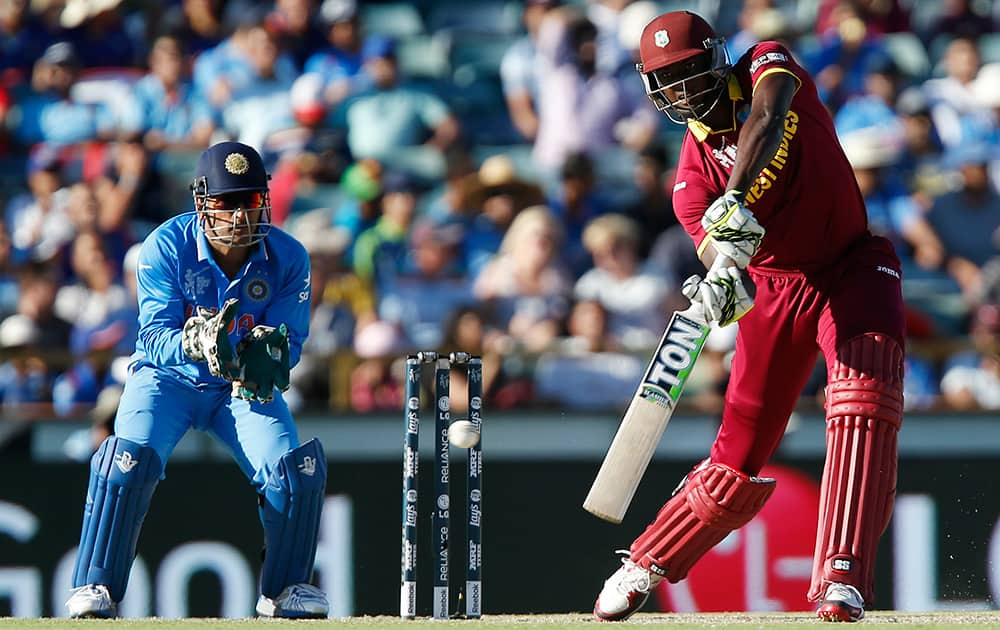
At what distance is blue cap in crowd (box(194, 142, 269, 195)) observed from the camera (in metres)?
5.69

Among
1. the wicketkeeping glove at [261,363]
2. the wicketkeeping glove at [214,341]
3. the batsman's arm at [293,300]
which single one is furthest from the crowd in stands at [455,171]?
the wicketkeeping glove at [214,341]

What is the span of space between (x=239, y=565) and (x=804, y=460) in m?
2.65

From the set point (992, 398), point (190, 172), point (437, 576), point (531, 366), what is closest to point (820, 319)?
point (437, 576)

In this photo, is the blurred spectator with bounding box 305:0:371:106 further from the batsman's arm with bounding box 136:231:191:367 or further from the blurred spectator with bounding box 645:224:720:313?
the batsman's arm with bounding box 136:231:191:367

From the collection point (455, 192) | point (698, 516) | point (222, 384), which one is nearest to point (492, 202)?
point (455, 192)

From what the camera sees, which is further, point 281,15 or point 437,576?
point 281,15

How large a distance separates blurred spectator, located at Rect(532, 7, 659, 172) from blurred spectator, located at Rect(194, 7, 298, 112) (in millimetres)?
1757

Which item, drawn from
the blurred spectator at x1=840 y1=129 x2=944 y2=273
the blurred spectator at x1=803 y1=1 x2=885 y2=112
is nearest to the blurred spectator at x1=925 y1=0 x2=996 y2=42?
the blurred spectator at x1=803 y1=1 x2=885 y2=112

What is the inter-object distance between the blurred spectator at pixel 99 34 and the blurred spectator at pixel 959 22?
5592mm

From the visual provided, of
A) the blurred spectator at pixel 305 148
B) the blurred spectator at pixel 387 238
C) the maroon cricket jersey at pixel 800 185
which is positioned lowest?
the maroon cricket jersey at pixel 800 185

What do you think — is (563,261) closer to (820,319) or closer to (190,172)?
(190,172)

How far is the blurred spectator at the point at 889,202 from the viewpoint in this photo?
9750mm

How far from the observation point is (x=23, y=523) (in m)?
7.50

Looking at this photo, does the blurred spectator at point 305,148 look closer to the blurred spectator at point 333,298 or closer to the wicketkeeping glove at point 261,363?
the blurred spectator at point 333,298
